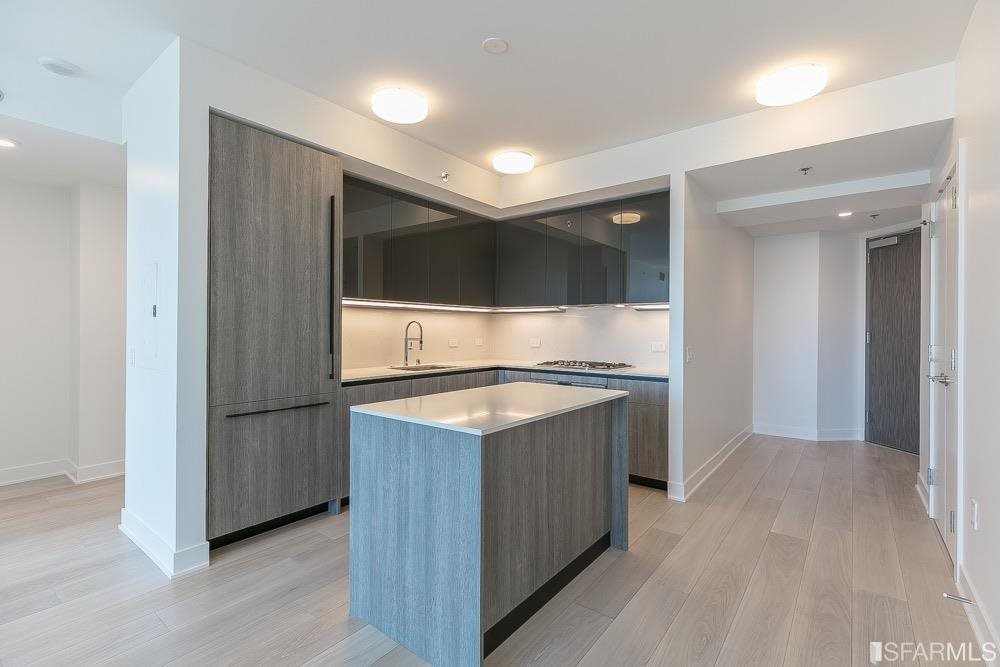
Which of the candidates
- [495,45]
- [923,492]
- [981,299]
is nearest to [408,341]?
[495,45]

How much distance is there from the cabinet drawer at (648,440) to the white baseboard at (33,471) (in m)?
4.76

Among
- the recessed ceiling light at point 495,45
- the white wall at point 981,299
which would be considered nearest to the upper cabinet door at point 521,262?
the recessed ceiling light at point 495,45

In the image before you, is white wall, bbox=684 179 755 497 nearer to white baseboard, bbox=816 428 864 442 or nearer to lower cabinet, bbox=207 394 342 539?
white baseboard, bbox=816 428 864 442

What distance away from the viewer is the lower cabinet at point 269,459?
2.59m

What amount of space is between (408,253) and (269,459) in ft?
6.48

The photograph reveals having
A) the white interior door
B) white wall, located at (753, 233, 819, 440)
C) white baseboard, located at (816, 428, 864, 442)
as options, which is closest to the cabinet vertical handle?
the white interior door

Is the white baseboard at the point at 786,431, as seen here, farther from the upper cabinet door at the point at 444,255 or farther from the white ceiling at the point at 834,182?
the upper cabinet door at the point at 444,255

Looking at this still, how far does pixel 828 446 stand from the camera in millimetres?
5074

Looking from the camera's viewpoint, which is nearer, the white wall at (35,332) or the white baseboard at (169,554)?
the white baseboard at (169,554)

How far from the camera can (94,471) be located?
3.89 m

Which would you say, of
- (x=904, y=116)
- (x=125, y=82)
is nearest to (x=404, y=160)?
(x=125, y=82)

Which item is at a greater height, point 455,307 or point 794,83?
point 794,83

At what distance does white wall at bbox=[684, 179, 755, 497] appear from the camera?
11.9 feet

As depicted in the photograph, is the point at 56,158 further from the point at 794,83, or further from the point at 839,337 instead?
the point at 839,337
